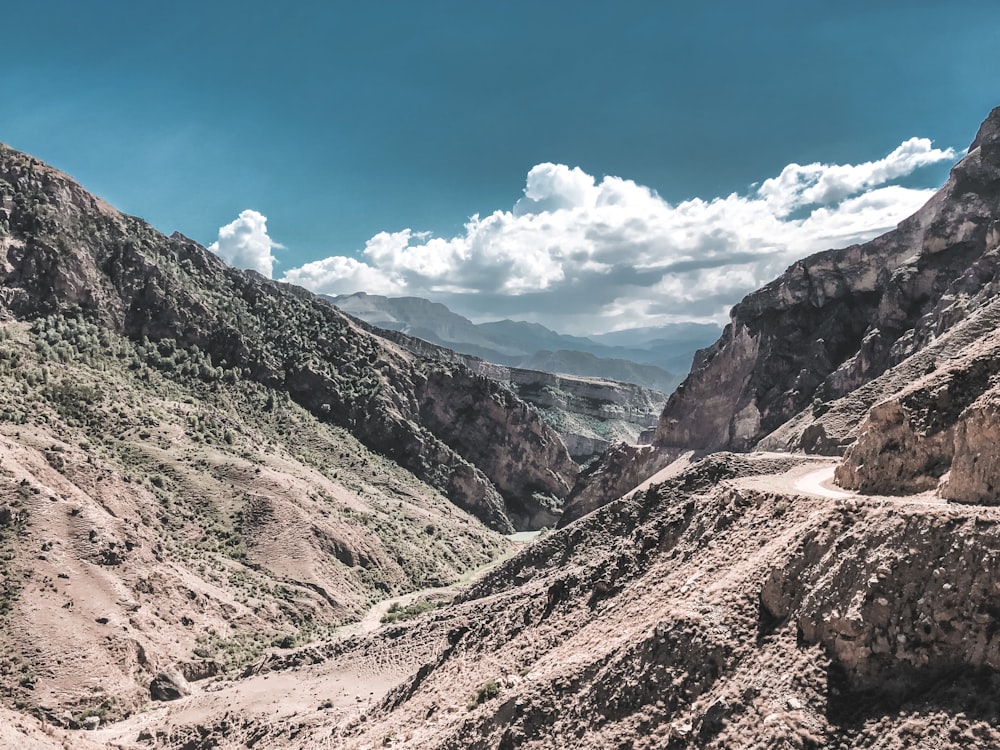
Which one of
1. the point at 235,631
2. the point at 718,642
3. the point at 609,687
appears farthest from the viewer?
the point at 235,631

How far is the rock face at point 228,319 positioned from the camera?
2997 inches

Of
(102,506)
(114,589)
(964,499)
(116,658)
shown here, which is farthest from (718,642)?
(102,506)

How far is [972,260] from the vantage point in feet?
215

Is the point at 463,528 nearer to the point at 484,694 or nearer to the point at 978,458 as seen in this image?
the point at 484,694

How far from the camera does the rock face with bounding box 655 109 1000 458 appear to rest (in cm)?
6525

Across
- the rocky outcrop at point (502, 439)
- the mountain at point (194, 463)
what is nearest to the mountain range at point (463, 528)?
the mountain at point (194, 463)

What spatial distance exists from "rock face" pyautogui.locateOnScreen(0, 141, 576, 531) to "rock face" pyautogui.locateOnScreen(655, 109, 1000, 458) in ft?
109

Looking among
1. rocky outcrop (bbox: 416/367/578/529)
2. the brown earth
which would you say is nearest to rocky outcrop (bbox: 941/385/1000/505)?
the brown earth

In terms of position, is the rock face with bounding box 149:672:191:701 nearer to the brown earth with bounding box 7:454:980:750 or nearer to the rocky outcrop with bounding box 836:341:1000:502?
the brown earth with bounding box 7:454:980:750

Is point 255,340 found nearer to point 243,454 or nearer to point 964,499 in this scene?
point 243,454

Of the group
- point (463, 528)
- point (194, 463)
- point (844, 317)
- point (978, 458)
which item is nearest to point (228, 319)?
point (194, 463)

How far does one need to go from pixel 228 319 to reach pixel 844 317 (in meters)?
79.3

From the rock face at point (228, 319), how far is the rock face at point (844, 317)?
33.2 m

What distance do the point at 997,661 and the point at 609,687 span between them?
8348mm
